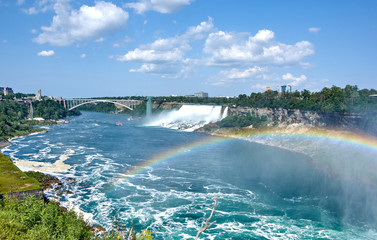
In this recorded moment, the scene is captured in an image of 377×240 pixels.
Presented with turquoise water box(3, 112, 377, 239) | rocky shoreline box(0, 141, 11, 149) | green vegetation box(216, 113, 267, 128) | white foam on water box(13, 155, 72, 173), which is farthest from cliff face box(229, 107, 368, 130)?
rocky shoreline box(0, 141, 11, 149)

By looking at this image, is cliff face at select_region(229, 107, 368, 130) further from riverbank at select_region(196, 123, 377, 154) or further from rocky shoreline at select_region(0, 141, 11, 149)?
rocky shoreline at select_region(0, 141, 11, 149)

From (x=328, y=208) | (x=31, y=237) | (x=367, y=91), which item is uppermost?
(x=367, y=91)

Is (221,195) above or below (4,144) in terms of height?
below

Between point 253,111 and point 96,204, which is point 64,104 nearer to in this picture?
point 253,111

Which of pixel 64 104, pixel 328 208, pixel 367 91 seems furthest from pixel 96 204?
pixel 64 104

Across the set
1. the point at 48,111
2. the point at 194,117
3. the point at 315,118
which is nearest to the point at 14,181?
the point at 315,118

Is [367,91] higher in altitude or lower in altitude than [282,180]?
higher

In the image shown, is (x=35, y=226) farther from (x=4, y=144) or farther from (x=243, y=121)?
(x=243, y=121)
